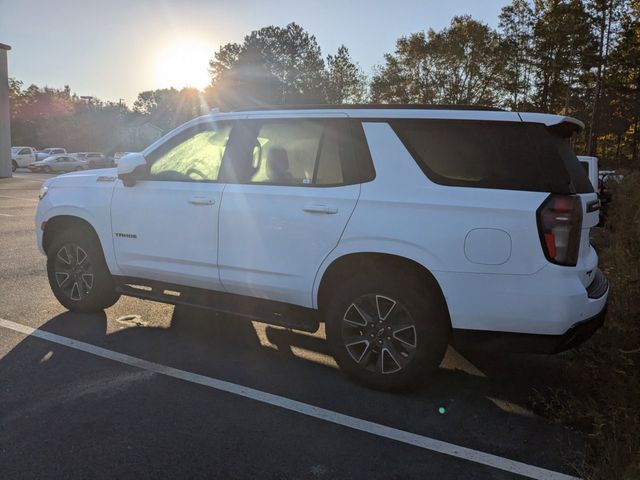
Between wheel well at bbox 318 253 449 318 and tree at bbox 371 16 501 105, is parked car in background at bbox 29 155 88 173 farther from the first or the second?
wheel well at bbox 318 253 449 318

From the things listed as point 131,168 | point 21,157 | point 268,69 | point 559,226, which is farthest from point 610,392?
point 268,69

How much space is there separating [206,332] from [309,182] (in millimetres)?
1928

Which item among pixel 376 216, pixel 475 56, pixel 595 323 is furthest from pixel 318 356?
pixel 475 56

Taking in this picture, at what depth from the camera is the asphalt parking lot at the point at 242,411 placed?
284cm

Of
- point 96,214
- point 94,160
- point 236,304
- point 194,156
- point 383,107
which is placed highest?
point 383,107

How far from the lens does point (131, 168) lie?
15.1 ft

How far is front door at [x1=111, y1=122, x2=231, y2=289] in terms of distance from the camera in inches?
170

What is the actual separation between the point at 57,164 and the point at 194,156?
40.6m

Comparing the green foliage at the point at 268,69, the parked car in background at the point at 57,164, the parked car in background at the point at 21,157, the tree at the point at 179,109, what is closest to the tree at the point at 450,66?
the green foliage at the point at 268,69

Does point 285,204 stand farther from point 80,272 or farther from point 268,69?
point 268,69

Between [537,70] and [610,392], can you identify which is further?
[537,70]

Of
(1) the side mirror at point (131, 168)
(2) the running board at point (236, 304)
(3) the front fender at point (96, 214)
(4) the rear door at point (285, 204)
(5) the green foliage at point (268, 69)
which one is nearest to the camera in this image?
(4) the rear door at point (285, 204)

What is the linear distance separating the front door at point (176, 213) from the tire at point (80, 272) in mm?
350

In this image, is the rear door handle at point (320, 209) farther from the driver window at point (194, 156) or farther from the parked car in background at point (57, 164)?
the parked car in background at point (57, 164)
